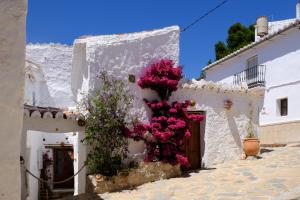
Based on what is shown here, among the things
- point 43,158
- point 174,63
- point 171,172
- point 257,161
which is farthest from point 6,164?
point 43,158

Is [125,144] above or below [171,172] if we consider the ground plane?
above

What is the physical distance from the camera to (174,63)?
522 inches

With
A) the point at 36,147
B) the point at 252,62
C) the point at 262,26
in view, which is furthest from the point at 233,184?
the point at 262,26

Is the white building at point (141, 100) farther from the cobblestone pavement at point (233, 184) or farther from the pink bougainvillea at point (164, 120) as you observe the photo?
the cobblestone pavement at point (233, 184)

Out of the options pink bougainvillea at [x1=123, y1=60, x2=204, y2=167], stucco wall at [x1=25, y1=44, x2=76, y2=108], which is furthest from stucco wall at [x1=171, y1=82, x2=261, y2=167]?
stucco wall at [x1=25, y1=44, x2=76, y2=108]

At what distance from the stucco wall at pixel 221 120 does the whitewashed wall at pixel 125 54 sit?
1.37 m

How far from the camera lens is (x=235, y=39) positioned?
33.6 m

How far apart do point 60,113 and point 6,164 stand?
743cm

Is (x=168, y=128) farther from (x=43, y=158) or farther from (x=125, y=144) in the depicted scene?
(x=43, y=158)

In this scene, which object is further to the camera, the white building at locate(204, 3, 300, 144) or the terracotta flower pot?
the white building at locate(204, 3, 300, 144)

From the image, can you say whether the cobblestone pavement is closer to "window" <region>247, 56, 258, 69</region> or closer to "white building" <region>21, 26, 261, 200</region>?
"white building" <region>21, 26, 261, 200</region>

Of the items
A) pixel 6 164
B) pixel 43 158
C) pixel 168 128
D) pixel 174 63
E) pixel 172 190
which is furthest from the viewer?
pixel 43 158

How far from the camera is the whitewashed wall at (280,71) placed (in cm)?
1939

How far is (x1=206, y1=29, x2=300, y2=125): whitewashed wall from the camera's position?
19.4 m
